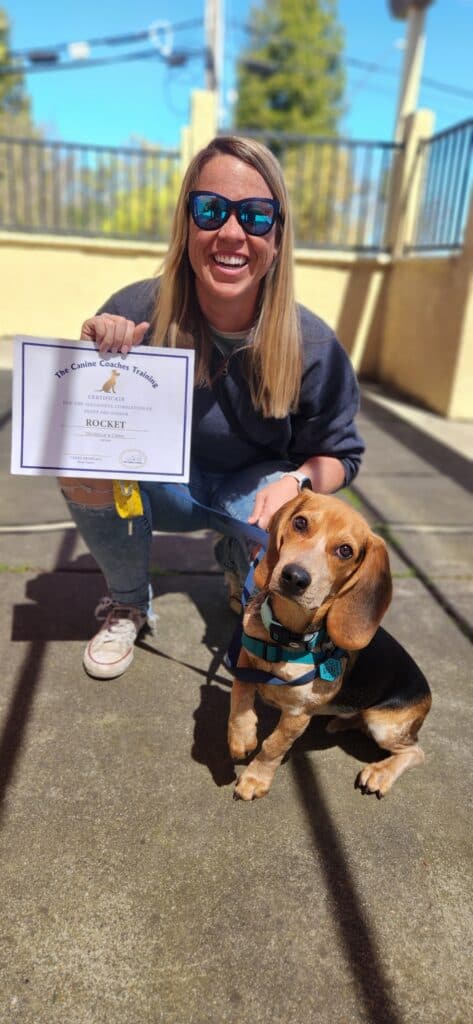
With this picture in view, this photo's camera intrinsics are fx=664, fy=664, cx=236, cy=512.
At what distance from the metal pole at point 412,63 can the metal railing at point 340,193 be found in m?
0.88

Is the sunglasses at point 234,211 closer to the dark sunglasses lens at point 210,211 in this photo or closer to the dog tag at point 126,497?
the dark sunglasses lens at point 210,211

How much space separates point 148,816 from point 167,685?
612mm

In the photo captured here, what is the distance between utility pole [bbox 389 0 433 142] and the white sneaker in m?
8.67

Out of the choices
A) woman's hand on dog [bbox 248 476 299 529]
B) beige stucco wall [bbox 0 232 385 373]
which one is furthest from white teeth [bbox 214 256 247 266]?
beige stucco wall [bbox 0 232 385 373]

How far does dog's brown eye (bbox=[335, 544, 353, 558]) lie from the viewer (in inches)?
64.8

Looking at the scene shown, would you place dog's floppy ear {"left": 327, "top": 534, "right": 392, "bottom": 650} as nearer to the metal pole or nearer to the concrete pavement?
the concrete pavement

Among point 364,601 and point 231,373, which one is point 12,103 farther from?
point 364,601

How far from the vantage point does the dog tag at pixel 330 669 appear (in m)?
1.78

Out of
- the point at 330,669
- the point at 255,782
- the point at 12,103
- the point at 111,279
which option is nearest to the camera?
the point at 330,669

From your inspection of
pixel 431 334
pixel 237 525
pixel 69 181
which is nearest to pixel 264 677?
pixel 237 525

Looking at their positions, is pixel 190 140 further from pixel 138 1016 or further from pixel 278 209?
pixel 138 1016

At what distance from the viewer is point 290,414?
7.92ft

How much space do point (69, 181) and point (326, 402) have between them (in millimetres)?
8234

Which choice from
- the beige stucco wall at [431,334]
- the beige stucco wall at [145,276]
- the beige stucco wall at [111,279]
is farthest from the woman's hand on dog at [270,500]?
the beige stucco wall at [111,279]
